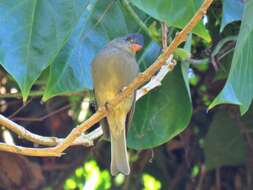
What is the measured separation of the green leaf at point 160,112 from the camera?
255 centimetres

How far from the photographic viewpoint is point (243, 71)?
7.50 ft

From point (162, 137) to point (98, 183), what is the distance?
0.95 m

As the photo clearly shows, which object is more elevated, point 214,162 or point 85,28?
point 85,28

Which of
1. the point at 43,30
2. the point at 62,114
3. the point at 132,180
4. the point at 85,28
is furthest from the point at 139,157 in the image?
the point at 43,30

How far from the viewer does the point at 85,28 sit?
8.14ft

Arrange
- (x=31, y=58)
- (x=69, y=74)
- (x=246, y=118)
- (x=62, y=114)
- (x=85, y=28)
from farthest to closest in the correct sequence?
(x=62, y=114) → (x=246, y=118) → (x=85, y=28) → (x=69, y=74) → (x=31, y=58)

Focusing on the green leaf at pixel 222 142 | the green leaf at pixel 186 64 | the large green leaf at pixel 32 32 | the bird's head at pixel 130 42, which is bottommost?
the green leaf at pixel 222 142

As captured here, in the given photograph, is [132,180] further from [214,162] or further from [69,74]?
[69,74]

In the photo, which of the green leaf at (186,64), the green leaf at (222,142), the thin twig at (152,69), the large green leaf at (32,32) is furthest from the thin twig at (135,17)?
the green leaf at (222,142)

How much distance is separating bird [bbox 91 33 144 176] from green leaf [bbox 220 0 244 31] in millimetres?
299

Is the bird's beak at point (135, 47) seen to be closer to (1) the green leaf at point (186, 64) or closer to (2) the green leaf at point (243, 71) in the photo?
(1) the green leaf at point (186, 64)

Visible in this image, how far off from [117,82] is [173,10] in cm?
42

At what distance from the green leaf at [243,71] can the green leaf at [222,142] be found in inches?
35.2

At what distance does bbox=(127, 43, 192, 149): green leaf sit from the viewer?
2555 mm
